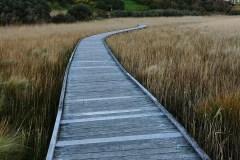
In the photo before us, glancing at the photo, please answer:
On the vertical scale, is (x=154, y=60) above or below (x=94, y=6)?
below

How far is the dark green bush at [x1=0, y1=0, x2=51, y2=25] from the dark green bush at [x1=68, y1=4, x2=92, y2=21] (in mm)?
5556

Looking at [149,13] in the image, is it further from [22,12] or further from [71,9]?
[22,12]

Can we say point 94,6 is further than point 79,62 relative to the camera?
Yes

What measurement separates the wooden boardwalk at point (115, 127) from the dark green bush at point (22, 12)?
57.9ft

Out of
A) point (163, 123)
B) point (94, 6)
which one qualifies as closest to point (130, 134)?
point (163, 123)

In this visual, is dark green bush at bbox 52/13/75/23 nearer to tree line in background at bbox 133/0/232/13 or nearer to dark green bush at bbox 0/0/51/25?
dark green bush at bbox 0/0/51/25

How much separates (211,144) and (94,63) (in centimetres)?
477

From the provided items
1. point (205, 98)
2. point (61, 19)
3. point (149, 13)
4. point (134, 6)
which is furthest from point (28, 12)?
point (134, 6)

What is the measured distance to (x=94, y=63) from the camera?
23.5ft

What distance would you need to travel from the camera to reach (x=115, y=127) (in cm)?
310

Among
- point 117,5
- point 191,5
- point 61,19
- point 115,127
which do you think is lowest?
point 115,127

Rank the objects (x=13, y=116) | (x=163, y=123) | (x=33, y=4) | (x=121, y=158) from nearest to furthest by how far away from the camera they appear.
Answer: (x=121, y=158) → (x=163, y=123) → (x=13, y=116) → (x=33, y=4)

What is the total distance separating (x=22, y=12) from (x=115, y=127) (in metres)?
21.3

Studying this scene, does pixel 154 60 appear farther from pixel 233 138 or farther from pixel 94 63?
pixel 233 138
